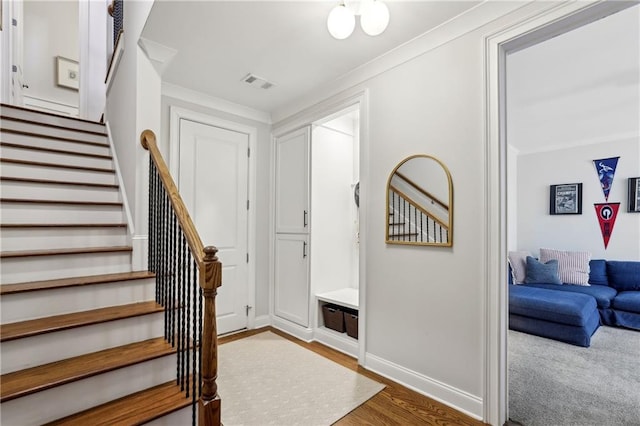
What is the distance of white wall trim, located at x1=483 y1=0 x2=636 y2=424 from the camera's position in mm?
1774

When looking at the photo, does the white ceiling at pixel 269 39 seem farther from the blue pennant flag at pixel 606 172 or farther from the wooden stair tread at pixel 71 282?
the blue pennant flag at pixel 606 172

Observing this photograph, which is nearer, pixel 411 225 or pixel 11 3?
pixel 411 225

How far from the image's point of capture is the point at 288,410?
1.93 meters

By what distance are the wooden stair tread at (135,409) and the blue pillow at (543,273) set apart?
4555 mm

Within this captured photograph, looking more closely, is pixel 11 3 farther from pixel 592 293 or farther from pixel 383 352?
pixel 592 293

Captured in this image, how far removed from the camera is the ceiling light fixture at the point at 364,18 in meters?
1.62

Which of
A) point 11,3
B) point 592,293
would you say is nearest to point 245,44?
point 11,3

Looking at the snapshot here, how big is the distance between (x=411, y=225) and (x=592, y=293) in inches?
125

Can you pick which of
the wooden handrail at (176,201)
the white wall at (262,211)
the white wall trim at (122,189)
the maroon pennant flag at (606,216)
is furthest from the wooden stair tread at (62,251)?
the maroon pennant flag at (606,216)

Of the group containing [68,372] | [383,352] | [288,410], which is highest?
[68,372]

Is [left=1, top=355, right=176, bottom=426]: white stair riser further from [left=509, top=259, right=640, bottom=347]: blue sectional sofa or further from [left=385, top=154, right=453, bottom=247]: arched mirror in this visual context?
[left=509, top=259, right=640, bottom=347]: blue sectional sofa

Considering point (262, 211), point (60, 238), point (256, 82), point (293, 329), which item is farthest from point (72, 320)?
point (256, 82)

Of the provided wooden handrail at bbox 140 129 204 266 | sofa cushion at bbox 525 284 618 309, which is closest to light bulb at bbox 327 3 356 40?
wooden handrail at bbox 140 129 204 266

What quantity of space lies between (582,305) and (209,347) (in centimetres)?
370
